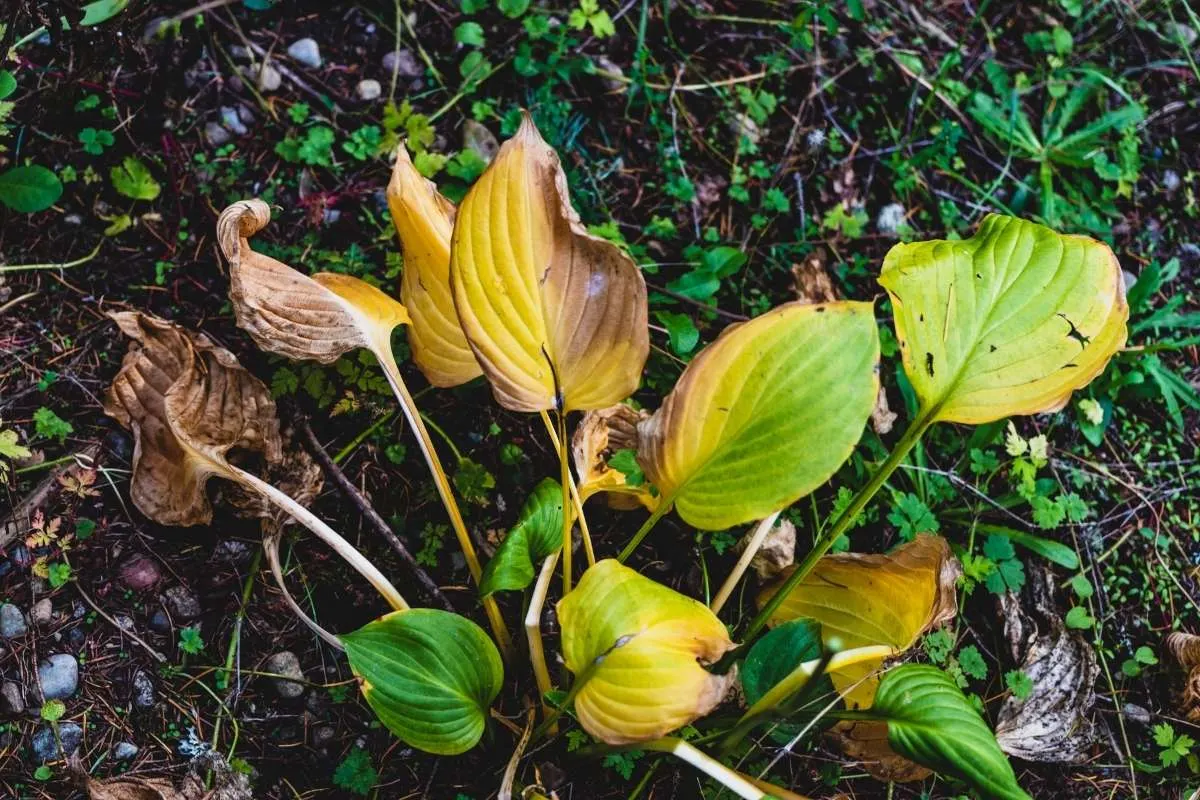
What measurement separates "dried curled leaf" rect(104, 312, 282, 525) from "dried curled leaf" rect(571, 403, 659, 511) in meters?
0.56

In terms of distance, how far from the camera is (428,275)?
5.15 ft

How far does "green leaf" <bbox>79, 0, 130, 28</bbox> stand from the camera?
177cm

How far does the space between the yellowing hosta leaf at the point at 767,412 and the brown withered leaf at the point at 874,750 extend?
54cm

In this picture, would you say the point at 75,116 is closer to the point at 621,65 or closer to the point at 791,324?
the point at 621,65

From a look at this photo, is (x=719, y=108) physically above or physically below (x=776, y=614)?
above

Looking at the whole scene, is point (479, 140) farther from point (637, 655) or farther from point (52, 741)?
point (52, 741)

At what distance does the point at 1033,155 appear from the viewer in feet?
7.68

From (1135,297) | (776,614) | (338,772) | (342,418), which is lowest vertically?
(338,772)

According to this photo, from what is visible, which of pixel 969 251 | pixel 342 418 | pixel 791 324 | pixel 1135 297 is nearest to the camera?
pixel 791 324

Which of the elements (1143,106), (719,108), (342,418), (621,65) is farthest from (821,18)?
(342,418)

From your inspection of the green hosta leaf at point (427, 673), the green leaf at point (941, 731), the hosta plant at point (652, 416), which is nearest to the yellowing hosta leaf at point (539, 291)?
the hosta plant at point (652, 416)

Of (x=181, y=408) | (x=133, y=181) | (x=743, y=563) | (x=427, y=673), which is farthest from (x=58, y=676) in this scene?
(x=743, y=563)

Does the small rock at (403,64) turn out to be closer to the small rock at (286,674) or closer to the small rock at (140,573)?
the small rock at (140,573)

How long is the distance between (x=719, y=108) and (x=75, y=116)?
1.39 metres
